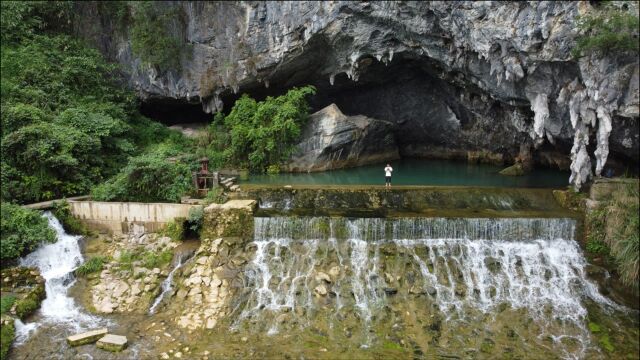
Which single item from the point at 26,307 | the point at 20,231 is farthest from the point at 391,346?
the point at 20,231

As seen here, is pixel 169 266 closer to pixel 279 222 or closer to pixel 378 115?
pixel 279 222

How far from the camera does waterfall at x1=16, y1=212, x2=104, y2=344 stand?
1020 cm

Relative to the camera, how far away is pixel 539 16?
13805mm

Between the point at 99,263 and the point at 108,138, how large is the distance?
6.43 meters

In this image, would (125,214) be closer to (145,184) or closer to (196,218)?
(145,184)

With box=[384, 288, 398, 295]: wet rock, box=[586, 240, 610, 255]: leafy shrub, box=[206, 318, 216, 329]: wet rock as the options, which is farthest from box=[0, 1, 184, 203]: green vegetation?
box=[586, 240, 610, 255]: leafy shrub

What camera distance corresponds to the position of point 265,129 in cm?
2041

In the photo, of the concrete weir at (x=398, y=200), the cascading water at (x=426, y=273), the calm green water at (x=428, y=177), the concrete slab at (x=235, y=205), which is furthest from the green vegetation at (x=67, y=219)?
the calm green water at (x=428, y=177)

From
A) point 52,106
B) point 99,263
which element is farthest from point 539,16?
point 52,106

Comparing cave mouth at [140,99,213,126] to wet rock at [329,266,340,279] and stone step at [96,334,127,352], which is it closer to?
wet rock at [329,266,340,279]

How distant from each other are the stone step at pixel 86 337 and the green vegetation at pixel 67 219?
442cm

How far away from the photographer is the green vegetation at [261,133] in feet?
67.1

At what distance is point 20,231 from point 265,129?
11183 millimetres

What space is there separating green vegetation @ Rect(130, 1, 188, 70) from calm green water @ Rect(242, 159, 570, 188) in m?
7.51
